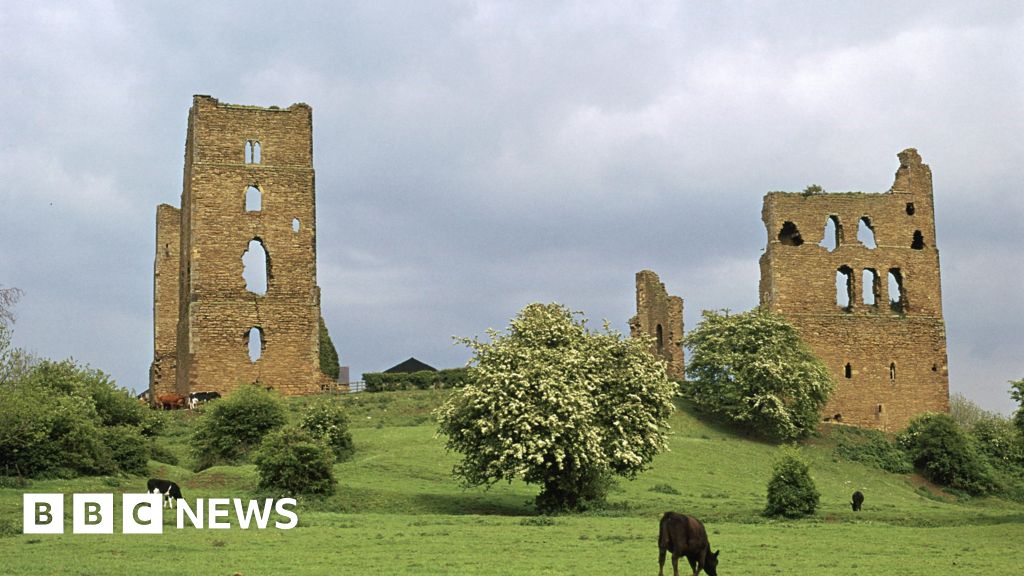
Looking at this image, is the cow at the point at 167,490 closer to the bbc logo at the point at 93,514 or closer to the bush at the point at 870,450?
the bbc logo at the point at 93,514

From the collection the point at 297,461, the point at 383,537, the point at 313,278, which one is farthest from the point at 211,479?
the point at 313,278

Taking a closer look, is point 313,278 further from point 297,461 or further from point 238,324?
point 297,461

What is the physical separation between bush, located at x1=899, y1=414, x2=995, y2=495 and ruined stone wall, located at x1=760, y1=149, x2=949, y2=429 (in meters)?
6.95

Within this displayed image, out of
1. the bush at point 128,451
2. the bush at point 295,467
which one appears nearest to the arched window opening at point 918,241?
the bush at point 295,467

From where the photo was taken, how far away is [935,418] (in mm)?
51562

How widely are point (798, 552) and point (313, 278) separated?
34280mm

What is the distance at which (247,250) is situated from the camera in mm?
53656

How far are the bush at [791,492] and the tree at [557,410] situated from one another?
3.06m

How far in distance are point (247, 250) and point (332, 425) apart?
17.1 m

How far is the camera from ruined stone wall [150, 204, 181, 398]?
64.6m

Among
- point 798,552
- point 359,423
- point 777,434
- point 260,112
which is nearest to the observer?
point 798,552

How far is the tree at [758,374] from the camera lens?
49.9m

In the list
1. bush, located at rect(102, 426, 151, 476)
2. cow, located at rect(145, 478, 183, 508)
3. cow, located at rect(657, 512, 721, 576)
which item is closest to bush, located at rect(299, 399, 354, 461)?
bush, located at rect(102, 426, 151, 476)

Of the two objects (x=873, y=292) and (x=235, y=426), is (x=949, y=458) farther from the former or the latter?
(x=235, y=426)
